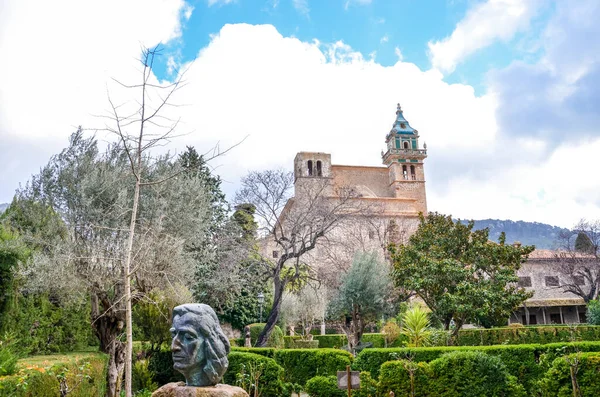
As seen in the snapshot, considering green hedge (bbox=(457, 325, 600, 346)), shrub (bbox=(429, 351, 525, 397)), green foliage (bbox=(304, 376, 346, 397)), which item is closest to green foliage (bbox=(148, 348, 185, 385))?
green foliage (bbox=(304, 376, 346, 397))

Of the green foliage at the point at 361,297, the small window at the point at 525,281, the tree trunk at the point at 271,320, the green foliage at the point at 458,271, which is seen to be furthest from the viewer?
the small window at the point at 525,281

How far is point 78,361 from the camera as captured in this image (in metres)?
8.30

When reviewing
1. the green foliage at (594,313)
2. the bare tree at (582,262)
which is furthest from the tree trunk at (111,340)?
the bare tree at (582,262)

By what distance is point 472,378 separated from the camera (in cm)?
971

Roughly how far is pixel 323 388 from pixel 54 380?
20.5 feet

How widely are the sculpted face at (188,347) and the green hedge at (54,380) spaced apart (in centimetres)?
198

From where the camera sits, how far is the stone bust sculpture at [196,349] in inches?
195

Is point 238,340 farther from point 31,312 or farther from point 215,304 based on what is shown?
point 31,312

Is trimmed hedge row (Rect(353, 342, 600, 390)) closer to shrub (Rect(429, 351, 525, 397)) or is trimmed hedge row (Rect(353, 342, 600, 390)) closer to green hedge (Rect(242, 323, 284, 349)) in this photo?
shrub (Rect(429, 351, 525, 397))

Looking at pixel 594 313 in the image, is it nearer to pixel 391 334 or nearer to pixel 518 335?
pixel 518 335

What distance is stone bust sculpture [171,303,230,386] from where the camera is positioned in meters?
4.95

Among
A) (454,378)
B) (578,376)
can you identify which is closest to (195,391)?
(454,378)

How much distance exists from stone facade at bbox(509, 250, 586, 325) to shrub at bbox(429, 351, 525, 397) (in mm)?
28048

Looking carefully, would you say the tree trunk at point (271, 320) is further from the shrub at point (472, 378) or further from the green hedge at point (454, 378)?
the shrub at point (472, 378)
